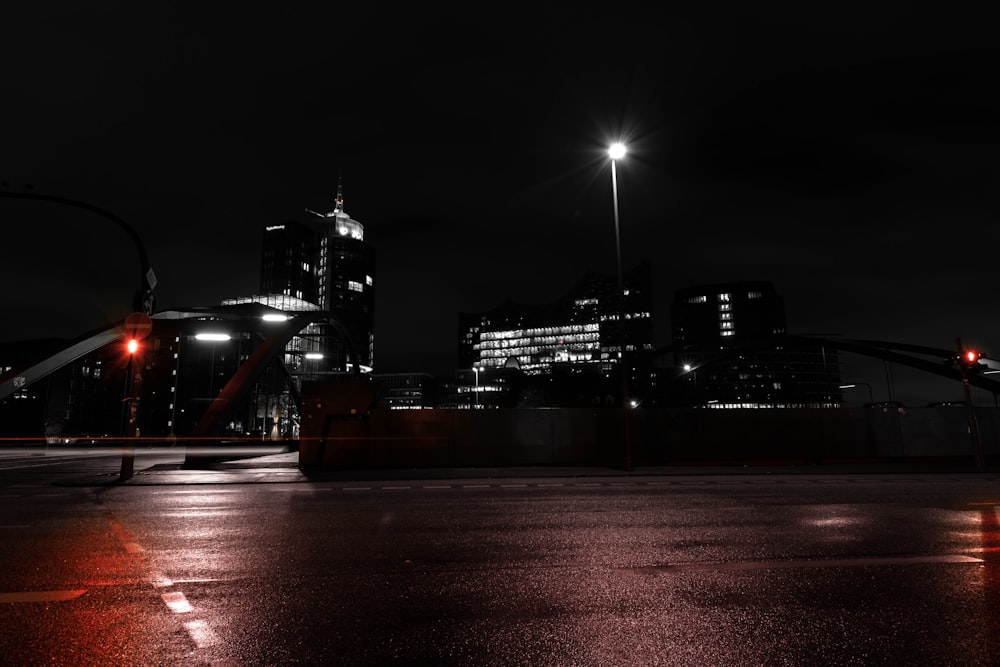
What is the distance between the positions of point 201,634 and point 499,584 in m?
2.43

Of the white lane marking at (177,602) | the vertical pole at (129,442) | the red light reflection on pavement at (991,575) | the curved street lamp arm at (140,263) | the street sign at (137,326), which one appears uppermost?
the curved street lamp arm at (140,263)

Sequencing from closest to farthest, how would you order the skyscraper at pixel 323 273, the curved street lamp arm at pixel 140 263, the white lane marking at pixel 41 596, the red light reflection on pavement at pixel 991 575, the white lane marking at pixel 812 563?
the red light reflection on pavement at pixel 991 575
the white lane marking at pixel 41 596
the white lane marking at pixel 812 563
the curved street lamp arm at pixel 140 263
the skyscraper at pixel 323 273

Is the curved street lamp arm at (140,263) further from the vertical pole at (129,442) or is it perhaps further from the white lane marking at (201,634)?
the white lane marking at (201,634)

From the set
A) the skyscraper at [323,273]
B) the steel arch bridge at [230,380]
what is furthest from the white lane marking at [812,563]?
the skyscraper at [323,273]

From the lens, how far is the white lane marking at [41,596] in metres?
4.48

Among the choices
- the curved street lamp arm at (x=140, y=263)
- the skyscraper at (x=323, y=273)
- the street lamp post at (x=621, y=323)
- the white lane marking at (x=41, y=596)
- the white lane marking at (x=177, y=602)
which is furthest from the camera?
the skyscraper at (x=323, y=273)

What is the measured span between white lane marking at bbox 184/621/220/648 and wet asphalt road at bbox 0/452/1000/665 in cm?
2

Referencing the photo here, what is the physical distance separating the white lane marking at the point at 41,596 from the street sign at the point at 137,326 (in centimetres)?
1320

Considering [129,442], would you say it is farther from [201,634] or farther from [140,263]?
[201,634]

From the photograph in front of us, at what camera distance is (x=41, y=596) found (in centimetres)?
458

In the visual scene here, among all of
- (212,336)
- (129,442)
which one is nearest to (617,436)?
(129,442)

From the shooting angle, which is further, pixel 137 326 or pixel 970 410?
pixel 970 410

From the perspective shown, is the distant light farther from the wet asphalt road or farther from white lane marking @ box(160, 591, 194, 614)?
white lane marking @ box(160, 591, 194, 614)

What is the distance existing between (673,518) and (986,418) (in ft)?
89.0
